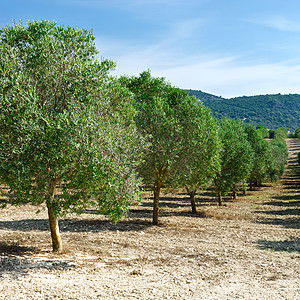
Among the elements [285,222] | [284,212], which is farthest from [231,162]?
[285,222]

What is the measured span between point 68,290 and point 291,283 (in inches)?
374

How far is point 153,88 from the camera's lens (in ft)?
85.1

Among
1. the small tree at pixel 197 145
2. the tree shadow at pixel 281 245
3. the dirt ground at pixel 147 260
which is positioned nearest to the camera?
the dirt ground at pixel 147 260

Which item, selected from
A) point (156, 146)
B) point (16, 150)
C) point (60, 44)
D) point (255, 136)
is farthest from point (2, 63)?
point (255, 136)

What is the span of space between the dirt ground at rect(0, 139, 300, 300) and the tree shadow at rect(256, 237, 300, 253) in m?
0.06

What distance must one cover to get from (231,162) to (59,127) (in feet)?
113

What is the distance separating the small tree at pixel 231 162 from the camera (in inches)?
1624

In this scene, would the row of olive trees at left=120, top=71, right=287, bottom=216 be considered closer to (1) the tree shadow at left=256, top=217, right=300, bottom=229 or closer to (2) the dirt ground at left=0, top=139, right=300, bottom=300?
(2) the dirt ground at left=0, top=139, right=300, bottom=300

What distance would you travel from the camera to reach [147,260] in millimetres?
16656

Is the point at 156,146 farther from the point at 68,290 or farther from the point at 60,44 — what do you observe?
the point at 68,290

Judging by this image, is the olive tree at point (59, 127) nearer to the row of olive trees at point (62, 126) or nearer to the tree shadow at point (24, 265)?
the row of olive trees at point (62, 126)

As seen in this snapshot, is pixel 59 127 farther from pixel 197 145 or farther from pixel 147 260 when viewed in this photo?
pixel 197 145

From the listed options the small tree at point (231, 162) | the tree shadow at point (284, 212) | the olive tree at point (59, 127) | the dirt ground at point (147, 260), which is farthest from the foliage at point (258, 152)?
the olive tree at point (59, 127)

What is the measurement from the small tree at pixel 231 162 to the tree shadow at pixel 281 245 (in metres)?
18.0
